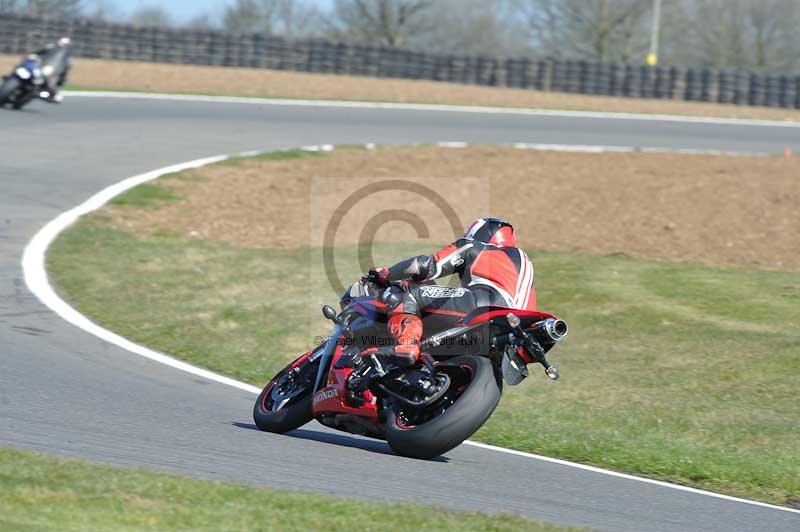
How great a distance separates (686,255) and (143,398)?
8.89m

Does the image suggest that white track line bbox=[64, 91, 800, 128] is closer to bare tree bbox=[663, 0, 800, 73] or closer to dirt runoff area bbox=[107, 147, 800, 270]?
dirt runoff area bbox=[107, 147, 800, 270]

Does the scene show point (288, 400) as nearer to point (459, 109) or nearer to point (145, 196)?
point (145, 196)

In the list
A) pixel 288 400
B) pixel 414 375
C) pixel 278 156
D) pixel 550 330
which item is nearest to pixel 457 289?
pixel 414 375

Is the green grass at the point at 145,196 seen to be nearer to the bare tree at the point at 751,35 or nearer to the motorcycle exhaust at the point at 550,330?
the motorcycle exhaust at the point at 550,330

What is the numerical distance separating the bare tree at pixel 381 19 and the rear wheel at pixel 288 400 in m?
46.5

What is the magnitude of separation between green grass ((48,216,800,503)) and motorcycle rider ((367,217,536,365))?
150 cm

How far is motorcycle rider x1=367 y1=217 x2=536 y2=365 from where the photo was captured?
23.3 feet

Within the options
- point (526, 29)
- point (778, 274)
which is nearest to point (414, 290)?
point (778, 274)

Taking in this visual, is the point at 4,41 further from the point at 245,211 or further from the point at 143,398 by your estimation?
the point at 143,398

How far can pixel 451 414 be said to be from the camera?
6.69 m

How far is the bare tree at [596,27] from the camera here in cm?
5150

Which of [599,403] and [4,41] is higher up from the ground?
[4,41]

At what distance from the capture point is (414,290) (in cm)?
726

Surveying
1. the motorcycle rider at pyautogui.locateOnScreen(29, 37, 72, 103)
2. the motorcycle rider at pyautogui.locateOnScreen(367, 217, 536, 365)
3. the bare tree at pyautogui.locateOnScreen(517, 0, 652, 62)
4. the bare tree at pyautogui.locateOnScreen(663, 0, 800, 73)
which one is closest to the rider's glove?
the motorcycle rider at pyautogui.locateOnScreen(367, 217, 536, 365)
